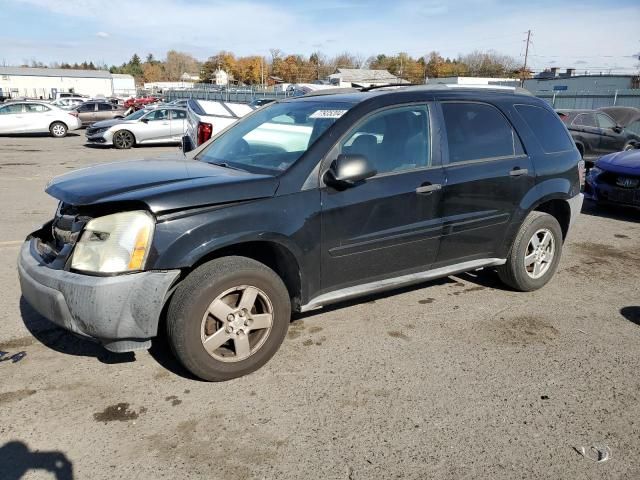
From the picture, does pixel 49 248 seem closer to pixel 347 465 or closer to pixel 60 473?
pixel 60 473

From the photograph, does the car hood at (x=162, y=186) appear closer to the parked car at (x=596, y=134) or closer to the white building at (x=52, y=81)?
the parked car at (x=596, y=134)

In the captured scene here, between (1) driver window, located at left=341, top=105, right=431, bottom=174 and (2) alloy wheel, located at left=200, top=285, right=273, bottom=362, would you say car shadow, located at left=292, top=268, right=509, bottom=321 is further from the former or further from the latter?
(1) driver window, located at left=341, top=105, right=431, bottom=174

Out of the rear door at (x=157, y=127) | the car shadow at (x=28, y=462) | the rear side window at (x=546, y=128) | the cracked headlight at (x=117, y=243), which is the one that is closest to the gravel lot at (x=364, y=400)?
the car shadow at (x=28, y=462)

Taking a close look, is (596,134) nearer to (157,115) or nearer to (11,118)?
(157,115)

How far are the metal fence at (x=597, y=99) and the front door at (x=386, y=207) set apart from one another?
2383 centimetres

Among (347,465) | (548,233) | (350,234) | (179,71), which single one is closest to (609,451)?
(347,465)

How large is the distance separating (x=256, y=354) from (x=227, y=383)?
0.81 ft

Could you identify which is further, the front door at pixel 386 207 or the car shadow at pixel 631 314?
the car shadow at pixel 631 314

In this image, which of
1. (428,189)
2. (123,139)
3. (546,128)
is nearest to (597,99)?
(123,139)

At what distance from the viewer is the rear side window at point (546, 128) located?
15.1ft

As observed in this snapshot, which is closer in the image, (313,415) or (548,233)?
(313,415)

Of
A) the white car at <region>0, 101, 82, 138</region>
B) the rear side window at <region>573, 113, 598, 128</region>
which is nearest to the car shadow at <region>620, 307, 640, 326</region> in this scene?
the rear side window at <region>573, 113, 598, 128</region>

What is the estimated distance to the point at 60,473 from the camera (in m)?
2.40

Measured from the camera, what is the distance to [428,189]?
3.79m
